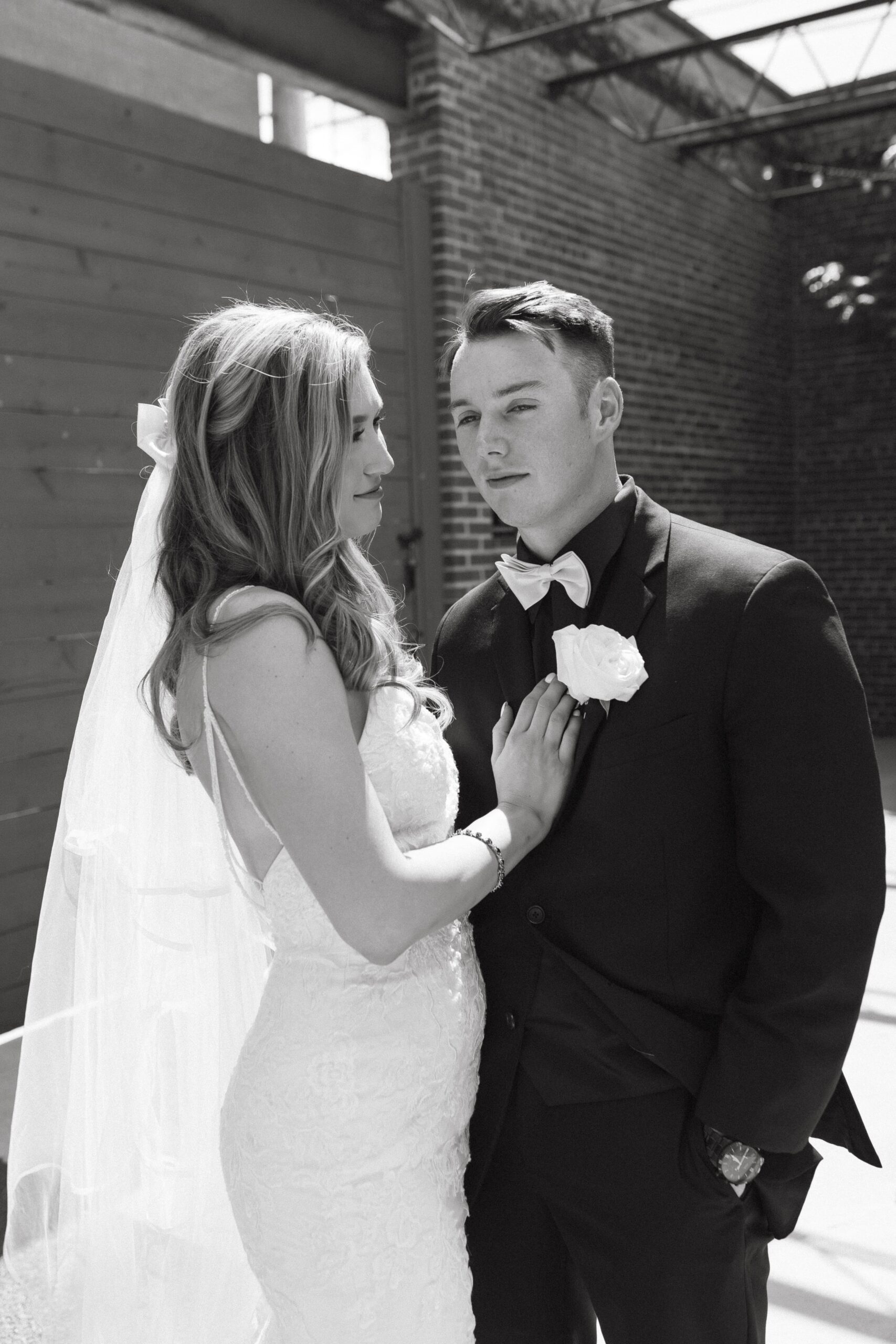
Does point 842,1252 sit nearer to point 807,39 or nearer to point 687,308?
point 687,308

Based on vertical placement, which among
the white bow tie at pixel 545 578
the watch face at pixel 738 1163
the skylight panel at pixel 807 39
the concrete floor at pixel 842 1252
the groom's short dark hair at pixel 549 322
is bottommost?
the concrete floor at pixel 842 1252

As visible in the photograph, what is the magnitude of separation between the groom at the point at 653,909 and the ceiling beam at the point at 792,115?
7.78 m

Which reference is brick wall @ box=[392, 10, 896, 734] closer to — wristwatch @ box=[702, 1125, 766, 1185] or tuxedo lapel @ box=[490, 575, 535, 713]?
tuxedo lapel @ box=[490, 575, 535, 713]

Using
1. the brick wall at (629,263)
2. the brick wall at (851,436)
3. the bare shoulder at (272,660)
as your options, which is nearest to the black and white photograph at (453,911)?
the bare shoulder at (272,660)

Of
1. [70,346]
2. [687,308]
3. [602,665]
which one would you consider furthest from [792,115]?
[602,665]

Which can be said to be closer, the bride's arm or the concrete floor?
the bride's arm

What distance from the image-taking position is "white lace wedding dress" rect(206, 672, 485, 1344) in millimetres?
1751

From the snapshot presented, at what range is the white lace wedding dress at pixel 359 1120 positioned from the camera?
1751 mm

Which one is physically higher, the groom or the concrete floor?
the groom

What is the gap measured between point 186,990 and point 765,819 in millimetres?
1086

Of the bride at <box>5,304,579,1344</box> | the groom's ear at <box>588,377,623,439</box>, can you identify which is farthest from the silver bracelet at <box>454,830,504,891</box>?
the groom's ear at <box>588,377,623,439</box>

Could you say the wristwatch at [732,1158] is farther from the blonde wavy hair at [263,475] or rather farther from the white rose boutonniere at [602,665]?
the blonde wavy hair at [263,475]

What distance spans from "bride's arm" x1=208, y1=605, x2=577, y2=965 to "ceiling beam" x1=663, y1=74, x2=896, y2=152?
8.25m

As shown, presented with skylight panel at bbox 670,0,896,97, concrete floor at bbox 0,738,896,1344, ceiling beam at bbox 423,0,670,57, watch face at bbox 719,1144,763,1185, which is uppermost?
skylight panel at bbox 670,0,896,97
